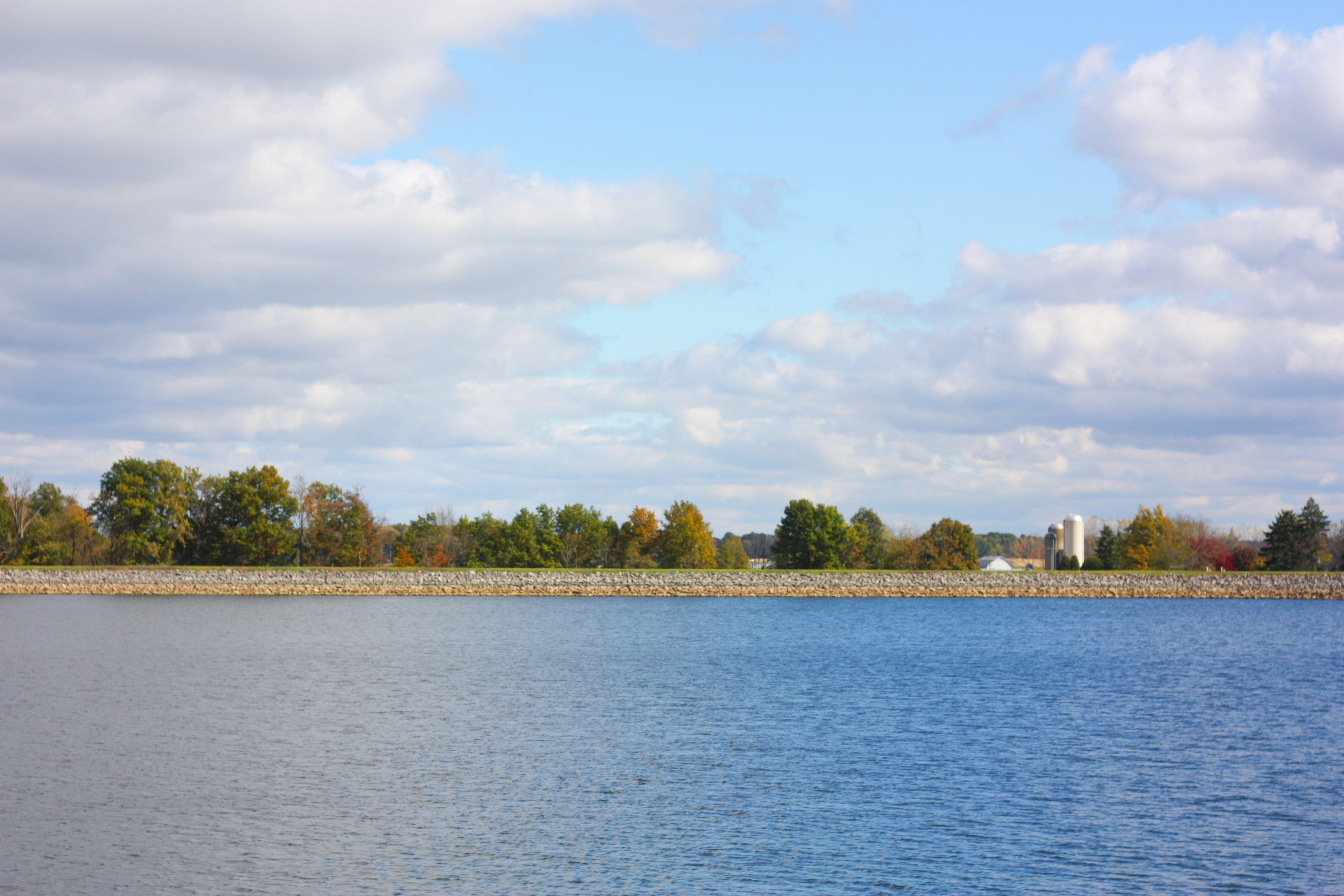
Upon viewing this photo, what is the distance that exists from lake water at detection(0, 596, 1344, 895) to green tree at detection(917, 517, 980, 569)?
50.5m

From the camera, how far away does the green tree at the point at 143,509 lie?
85.9 metres

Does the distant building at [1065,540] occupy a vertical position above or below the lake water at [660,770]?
above

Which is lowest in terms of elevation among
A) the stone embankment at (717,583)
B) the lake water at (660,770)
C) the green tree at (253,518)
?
the lake water at (660,770)

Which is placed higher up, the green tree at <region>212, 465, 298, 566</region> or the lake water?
the green tree at <region>212, 465, 298, 566</region>

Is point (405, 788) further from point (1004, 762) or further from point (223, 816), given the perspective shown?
point (1004, 762)

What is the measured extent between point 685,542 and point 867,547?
67.5 ft

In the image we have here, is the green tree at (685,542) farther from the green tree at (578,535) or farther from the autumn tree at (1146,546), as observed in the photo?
the autumn tree at (1146,546)

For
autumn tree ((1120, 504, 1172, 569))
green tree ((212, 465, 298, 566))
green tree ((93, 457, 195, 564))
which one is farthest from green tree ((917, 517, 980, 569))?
green tree ((93, 457, 195, 564))

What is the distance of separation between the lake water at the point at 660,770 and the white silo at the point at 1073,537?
63.7 meters

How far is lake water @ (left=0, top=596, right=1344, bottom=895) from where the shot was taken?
14.1 meters

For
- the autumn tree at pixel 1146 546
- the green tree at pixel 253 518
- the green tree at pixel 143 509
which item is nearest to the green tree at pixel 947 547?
the autumn tree at pixel 1146 546

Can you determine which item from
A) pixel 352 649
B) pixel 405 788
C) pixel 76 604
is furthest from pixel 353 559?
pixel 405 788

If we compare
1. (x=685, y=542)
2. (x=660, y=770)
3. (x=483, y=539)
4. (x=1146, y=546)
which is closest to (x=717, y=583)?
(x=685, y=542)

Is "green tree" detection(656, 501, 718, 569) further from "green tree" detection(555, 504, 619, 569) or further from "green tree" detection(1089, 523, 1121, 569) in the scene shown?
"green tree" detection(1089, 523, 1121, 569)
